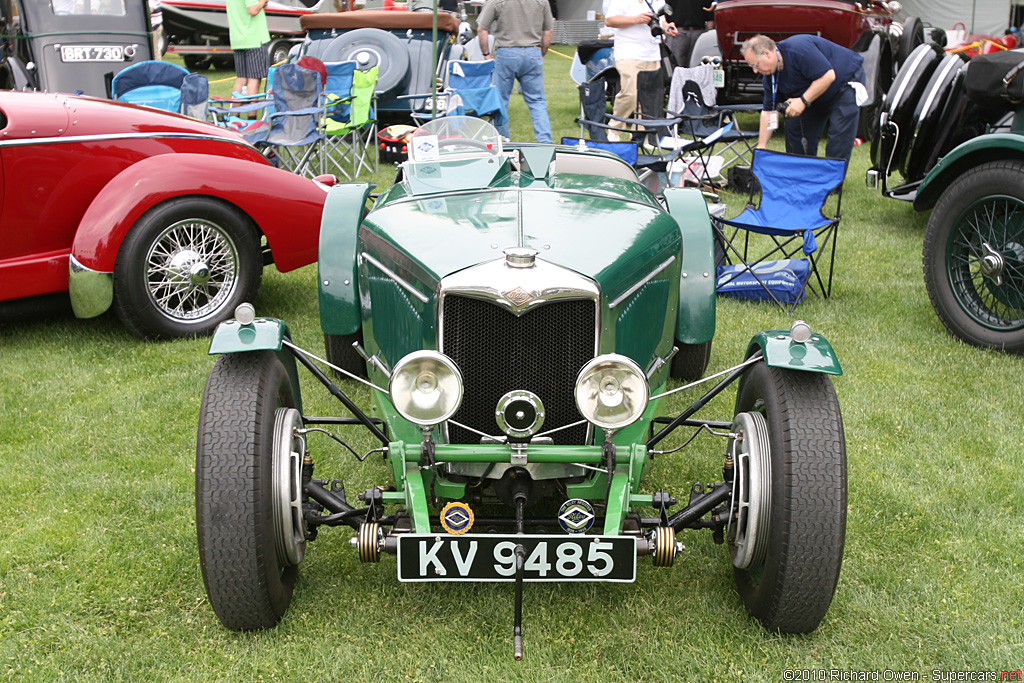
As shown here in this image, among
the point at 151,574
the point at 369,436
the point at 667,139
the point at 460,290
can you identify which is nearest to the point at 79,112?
the point at 369,436

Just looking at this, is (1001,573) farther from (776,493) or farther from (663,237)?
(663,237)

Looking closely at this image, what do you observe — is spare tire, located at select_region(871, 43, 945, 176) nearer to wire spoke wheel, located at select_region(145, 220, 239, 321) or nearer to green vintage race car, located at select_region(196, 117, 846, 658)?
green vintage race car, located at select_region(196, 117, 846, 658)

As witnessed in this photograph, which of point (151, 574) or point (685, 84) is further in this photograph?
point (685, 84)

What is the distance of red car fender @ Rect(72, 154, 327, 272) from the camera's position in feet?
16.8

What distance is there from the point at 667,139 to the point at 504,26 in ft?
8.01

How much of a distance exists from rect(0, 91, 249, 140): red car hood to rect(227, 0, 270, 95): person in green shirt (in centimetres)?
484

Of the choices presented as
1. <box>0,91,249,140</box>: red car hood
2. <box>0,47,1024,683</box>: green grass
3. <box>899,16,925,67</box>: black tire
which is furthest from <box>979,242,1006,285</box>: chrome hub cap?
<box>899,16,925,67</box>: black tire

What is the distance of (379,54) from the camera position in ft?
37.6

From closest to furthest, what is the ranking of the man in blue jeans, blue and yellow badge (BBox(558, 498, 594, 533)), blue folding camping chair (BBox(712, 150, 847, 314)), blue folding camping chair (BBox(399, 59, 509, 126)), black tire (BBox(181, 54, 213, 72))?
blue and yellow badge (BBox(558, 498, 594, 533)) → blue folding camping chair (BBox(712, 150, 847, 314)) → the man in blue jeans → blue folding camping chair (BBox(399, 59, 509, 126)) → black tire (BBox(181, 54, 213, 72))

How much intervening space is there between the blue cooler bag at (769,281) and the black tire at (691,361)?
1.62m

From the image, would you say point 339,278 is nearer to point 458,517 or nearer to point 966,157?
point 458,517

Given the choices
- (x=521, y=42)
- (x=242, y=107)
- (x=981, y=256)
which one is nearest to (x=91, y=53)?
(x=242, y=107)

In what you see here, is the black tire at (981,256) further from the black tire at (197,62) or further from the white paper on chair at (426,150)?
the black tire at (197,62)

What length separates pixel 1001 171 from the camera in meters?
5.28
